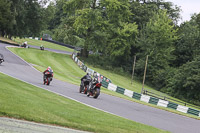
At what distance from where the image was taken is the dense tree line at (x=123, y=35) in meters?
58.1

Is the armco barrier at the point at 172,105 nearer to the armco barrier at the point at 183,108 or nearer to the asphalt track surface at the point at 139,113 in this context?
the armco barrier at the point at 183,108

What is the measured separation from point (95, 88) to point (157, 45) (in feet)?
153

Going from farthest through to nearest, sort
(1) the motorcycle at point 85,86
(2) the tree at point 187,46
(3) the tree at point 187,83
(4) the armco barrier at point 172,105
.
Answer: (2) the tree at point 187,46 < (3) the tree at point 187,83 < (4) the armco barrier at point 172,105 < (1) the motorcycle at point 85,86

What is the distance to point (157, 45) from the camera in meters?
67.1

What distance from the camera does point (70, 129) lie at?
→ 32.7 ft

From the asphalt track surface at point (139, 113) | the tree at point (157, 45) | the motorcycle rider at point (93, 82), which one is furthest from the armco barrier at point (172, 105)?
the tree at point (157, 45)

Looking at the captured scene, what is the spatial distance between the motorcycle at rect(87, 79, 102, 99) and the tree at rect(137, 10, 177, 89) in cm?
4217

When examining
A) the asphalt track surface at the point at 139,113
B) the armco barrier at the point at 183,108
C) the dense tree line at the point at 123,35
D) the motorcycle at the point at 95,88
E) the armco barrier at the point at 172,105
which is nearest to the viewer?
the asphalt track surface at the point at 139,113

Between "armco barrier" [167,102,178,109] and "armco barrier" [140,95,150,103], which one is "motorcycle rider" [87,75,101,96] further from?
"armco barrier" [140,95,150,103]

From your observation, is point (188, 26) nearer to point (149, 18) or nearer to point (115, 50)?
point (149, 18)

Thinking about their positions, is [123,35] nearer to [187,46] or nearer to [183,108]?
[187,46]

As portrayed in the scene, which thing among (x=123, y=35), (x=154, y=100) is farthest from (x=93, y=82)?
(x=123, y=35)

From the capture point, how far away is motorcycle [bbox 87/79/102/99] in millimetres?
21841

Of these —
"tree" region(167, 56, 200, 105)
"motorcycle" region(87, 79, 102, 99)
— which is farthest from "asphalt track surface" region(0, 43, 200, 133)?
"tree" region(167, 56, 200, 105)
